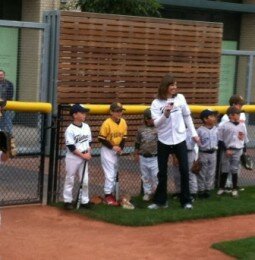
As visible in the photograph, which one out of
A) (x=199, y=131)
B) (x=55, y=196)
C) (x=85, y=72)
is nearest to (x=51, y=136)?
(x=55, y=196)

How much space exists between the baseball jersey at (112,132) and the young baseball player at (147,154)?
0.35 meters

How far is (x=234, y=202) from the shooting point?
35.0 feet

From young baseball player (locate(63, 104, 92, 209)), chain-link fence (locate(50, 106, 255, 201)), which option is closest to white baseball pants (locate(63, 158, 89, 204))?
young baseball player (locate(63, 104, 92, 209))

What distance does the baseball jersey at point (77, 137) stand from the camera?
952 centimetres

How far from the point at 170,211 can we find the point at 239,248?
188 cm

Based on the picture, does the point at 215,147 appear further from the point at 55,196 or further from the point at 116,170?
the point at 55,196

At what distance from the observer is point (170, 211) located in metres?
9.76

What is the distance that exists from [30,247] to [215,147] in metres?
3.97

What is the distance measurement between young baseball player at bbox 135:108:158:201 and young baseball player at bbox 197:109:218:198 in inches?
32.0

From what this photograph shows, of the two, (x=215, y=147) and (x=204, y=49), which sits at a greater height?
(x=204, y=49)

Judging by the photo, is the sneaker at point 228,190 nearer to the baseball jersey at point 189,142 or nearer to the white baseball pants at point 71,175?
the baseball jersey at point 189,142

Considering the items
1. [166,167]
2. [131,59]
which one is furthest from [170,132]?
[131,59]

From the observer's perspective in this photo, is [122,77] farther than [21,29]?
Yes

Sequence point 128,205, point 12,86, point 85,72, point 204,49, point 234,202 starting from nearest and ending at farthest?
point 128,205
point 234,202
point 12,86
point 85,72
point 204,49
